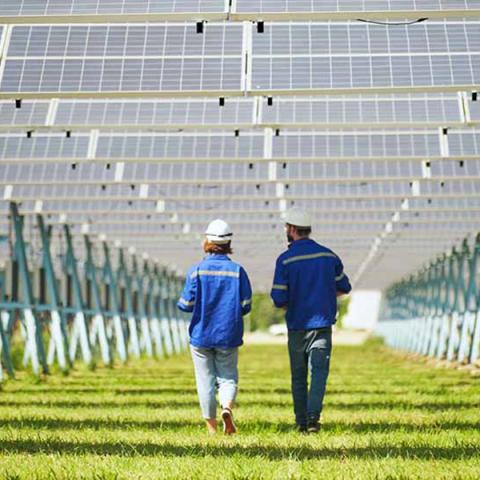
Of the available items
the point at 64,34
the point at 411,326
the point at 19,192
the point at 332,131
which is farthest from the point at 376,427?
the point at 411,326

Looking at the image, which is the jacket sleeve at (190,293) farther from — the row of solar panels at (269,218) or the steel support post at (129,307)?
the steel support post at (129,307)

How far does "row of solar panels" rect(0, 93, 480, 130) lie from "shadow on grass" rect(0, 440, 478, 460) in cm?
818

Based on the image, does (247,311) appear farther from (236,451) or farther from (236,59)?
(236,59)

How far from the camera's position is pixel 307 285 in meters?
11.3

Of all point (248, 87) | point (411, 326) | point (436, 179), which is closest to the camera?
point (248, 87)

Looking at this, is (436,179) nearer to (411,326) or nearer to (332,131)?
(332,131)

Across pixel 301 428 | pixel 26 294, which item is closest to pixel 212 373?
pixel 301 428

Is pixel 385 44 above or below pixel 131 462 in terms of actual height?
above

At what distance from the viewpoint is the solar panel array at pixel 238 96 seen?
42.3 feet

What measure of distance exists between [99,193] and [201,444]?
18.9 m

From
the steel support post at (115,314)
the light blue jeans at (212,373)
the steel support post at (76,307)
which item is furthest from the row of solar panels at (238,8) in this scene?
the steel support post at (115,314)

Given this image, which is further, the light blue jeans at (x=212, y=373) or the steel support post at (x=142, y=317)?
the steel support post at (x=142, y=317)

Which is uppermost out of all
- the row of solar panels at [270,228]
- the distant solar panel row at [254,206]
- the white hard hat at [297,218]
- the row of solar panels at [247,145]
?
the row of solar panels at [270,228]

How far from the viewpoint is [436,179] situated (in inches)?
938
